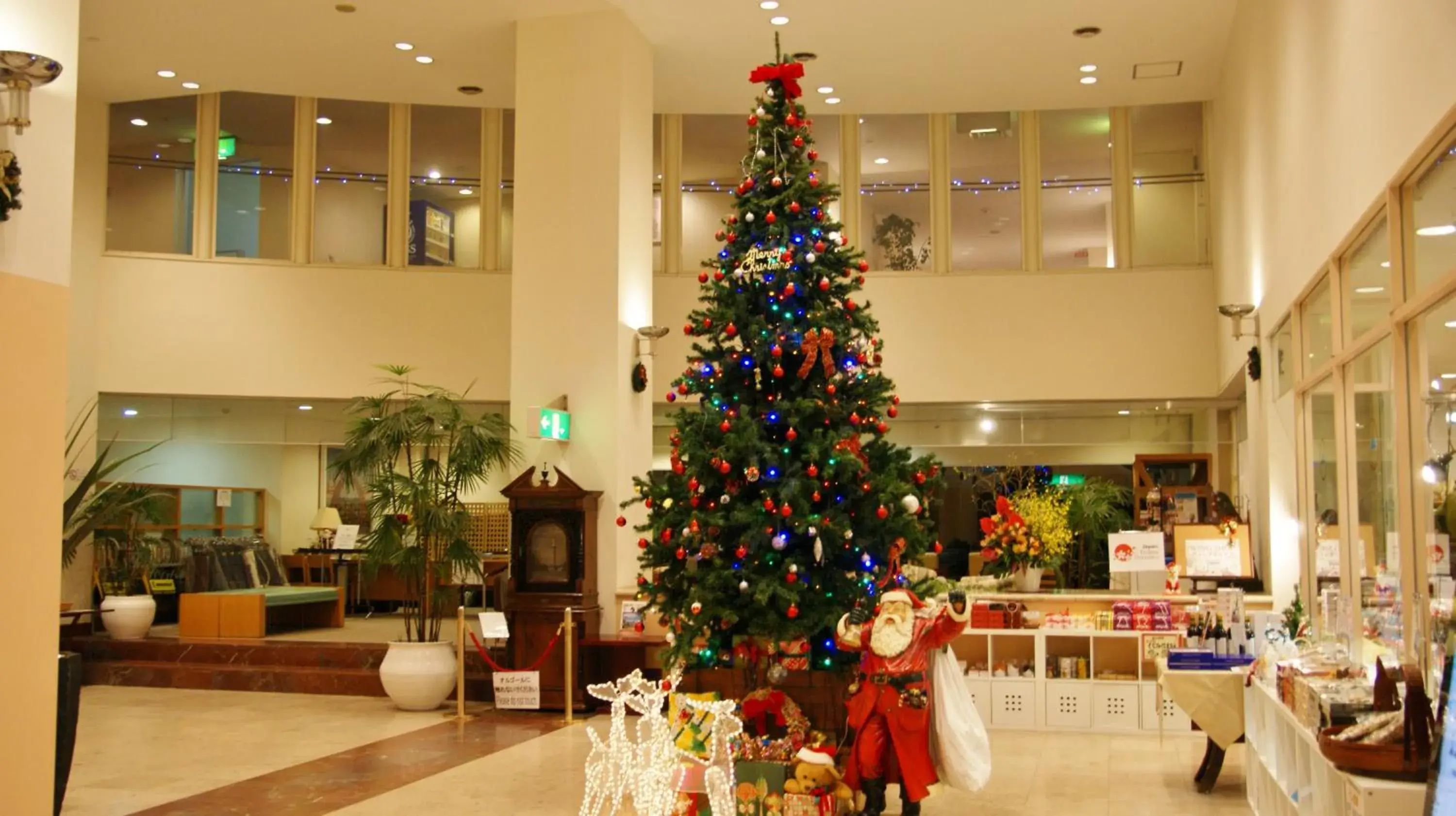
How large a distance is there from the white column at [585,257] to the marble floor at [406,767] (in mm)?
2071

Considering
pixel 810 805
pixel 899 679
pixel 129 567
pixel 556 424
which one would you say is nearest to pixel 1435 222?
pixel 899 679

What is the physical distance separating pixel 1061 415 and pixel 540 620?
6.80 meters

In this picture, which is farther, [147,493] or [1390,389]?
[147,493]

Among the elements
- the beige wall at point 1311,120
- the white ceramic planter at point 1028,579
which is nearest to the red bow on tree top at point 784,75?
the beige wall at point 1311,120

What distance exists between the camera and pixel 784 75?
307 inches

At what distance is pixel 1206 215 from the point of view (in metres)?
14.1

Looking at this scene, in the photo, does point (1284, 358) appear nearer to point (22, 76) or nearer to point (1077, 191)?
point (1077, 191)

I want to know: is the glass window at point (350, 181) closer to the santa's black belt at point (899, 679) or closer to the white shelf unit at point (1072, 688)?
the white shelf unit at point (1072, 688)

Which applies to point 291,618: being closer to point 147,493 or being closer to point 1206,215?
point 147,493

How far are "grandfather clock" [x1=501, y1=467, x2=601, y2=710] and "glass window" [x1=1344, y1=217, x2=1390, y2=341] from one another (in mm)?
6044

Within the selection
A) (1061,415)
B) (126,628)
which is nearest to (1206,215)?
(1061,415)

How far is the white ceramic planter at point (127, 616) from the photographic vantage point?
12648 millimetres

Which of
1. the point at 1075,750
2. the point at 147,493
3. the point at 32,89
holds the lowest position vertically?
the point at 1075,750

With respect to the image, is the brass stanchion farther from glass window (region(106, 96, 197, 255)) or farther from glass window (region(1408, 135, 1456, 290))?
glass window (region(106, 96, 197, 255))
